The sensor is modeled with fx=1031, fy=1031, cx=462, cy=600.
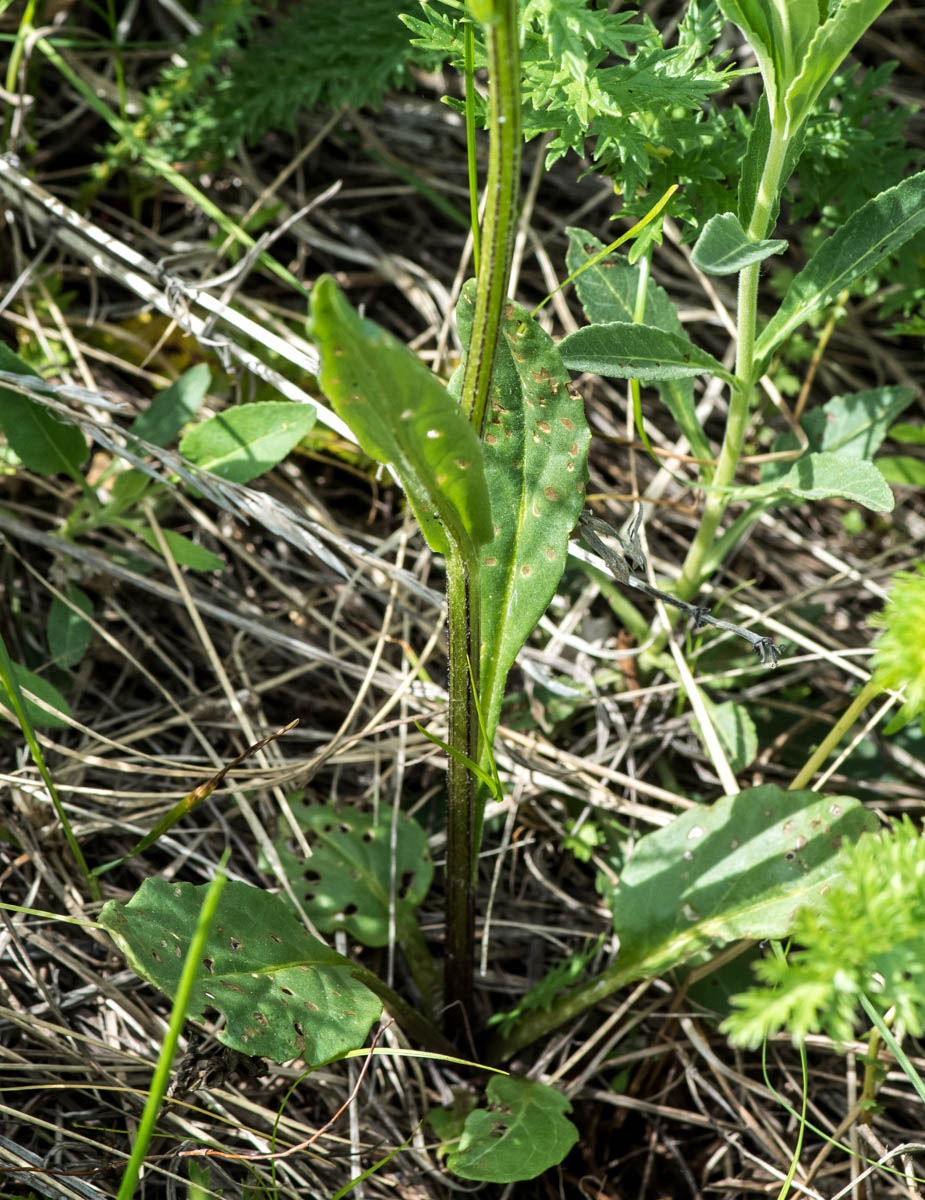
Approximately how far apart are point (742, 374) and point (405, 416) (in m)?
0.82

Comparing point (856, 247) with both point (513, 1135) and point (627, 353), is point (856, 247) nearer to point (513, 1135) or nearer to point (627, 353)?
point (627, 353)

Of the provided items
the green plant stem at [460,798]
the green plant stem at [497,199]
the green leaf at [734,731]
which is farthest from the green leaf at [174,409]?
the green leaf at [734,731]

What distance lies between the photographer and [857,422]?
211cm

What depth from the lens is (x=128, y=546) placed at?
2.28 m

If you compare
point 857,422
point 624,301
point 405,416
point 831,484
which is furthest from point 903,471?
point 405,416

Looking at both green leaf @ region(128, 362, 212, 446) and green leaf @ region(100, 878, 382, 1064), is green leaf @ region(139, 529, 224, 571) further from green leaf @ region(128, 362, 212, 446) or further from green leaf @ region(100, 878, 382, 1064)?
green leaf @ region(100, 878, 382, 1064)

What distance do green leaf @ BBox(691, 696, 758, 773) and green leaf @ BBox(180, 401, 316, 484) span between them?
1.00 m

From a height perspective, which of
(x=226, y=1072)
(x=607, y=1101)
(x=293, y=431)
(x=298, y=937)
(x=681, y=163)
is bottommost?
(x=607, y=1101)

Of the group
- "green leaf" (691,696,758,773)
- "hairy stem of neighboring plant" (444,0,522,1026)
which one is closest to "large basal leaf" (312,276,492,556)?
"hairy stem of neighboring plant" (444,0,522,1026)

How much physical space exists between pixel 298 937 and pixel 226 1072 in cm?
23

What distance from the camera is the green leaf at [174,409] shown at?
214 centimetres

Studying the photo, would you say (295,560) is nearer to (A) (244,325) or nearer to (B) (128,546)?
(B) (128,546)

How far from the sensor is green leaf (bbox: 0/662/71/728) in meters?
1.90

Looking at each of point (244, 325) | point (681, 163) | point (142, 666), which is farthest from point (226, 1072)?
point (681, 163)
